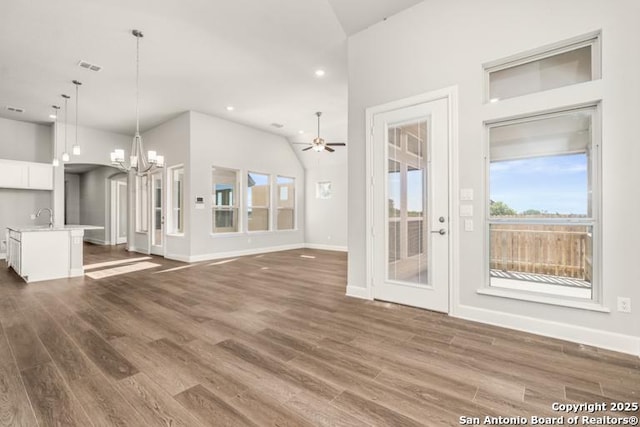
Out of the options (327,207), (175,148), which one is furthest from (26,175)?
(327,207)

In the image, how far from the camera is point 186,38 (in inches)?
155

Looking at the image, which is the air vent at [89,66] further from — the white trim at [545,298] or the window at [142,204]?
the white trim at [545,298]

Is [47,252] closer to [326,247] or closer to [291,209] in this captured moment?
[291,209]

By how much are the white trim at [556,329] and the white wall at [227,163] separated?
18.7 ft

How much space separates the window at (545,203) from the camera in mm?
2586

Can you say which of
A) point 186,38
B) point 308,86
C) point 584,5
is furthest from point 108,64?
point 584,5

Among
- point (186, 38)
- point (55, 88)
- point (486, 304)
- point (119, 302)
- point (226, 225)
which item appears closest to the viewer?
point (486, 304)

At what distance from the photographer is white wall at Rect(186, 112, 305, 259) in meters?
6.72

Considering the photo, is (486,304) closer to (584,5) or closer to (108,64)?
(584,5)

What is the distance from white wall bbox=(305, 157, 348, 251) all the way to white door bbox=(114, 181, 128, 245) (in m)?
6.62

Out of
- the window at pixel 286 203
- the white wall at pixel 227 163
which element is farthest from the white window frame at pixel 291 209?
the white wall at pixel 227 163

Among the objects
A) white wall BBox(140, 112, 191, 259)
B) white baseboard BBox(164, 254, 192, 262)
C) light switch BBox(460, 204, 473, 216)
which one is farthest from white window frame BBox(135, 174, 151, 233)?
light switch BBox(460, 204, 473, 216)

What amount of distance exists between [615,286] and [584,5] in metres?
2.34

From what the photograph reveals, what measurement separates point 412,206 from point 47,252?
5.91m
